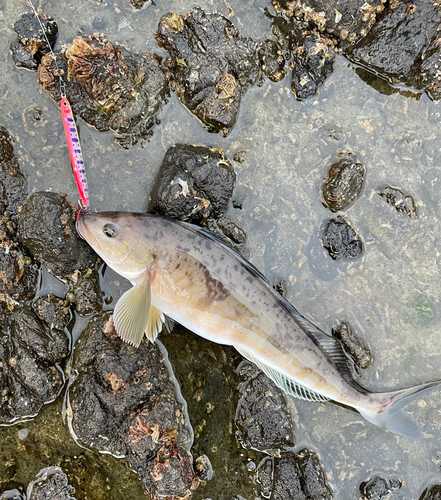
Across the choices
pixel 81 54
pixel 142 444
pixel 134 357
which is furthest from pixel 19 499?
pixel 81 54

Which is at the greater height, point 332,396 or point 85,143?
point 85,143

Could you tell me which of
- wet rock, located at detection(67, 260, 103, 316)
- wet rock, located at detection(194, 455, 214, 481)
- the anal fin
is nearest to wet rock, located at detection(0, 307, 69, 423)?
wet rock, located at detection(67, 260, 103, 316)

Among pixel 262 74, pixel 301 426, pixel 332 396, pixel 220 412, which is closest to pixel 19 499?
pixel 220 412

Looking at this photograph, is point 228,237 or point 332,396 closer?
point 332,396

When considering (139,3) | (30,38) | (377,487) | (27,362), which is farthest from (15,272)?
(377,487)

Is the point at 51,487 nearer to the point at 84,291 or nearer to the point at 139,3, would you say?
the point at 84,291

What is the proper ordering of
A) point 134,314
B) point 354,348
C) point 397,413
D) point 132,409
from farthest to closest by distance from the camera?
1. point 354,348
2. point 397,413
3. point 132,409
4. point 134,314

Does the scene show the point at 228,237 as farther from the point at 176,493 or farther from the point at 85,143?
the point at 176,493

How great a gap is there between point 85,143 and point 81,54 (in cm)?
88

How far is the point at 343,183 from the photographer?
448 cm

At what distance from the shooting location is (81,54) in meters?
4.11

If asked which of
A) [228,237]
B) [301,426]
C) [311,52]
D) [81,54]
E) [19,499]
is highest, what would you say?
[311,52]

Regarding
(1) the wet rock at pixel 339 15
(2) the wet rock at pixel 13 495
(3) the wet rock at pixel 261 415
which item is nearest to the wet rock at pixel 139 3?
(1) the wet rock at pixel 339 15

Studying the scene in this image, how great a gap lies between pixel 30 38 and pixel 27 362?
3354mm
